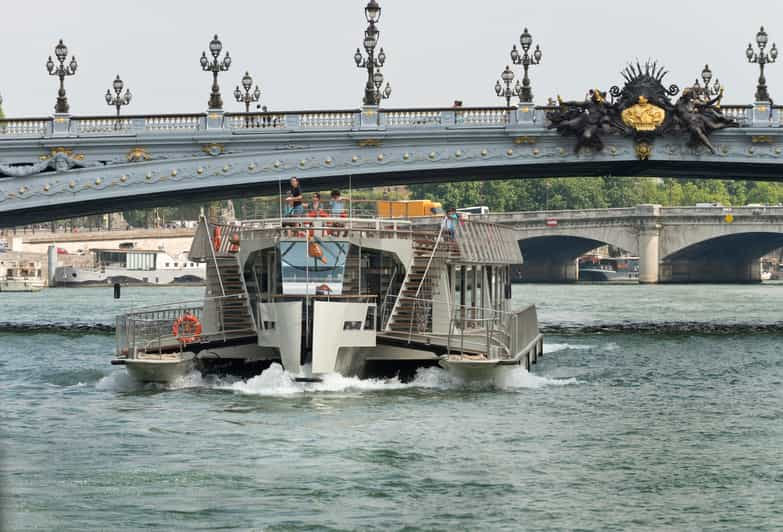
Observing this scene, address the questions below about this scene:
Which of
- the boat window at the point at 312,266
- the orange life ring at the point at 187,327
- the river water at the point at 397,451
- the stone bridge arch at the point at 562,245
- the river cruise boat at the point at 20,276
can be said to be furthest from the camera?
the stone bridge arch at the point at 562,245

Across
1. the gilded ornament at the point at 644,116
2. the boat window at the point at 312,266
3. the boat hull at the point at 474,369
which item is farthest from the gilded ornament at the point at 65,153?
the boat hull at the point at 474,369

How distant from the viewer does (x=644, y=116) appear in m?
57.2

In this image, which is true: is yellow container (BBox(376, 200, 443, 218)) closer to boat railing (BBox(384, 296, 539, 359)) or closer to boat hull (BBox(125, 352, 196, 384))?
boat railing (BBox(384, 296, 539, 359))

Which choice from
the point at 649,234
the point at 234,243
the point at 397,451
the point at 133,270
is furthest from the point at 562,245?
the point at 397,451

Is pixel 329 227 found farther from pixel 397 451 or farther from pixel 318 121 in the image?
pixel 318 121

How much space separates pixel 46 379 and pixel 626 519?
856 inches

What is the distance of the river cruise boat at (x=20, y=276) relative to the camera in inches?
5041

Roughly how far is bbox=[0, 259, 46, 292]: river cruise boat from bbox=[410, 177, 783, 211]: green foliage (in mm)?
34908

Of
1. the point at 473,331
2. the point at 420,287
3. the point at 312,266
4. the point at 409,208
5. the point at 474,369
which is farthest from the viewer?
the point at 409,208

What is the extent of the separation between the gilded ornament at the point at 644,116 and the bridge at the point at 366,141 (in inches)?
1.4

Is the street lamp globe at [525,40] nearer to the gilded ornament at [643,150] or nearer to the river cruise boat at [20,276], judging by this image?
the gilded ornament at [643,150]

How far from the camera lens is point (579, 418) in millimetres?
31750

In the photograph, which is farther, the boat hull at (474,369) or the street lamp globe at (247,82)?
the street lamp globe at (247,82)

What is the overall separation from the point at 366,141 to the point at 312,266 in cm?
2272
